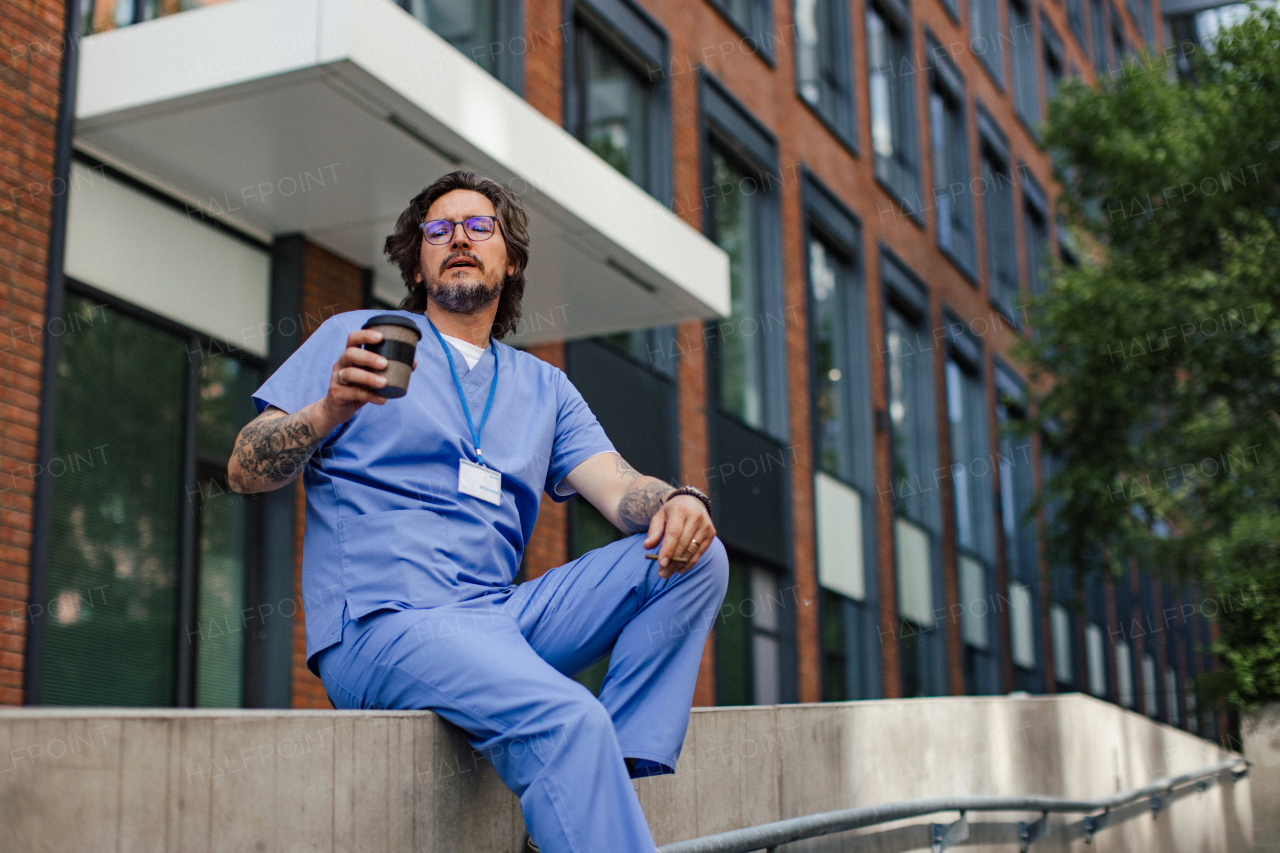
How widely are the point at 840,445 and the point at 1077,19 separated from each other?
18660mm

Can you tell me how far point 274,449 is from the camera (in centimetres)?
303

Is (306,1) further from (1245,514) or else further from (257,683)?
(1245,514)

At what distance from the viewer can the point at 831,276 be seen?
58.1 ft

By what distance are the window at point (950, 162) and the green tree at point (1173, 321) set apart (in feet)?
9.53

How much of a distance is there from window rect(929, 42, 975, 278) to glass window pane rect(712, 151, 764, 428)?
23.0ft

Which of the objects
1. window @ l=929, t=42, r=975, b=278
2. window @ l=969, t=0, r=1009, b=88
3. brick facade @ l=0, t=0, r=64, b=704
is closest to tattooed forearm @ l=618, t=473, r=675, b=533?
brick facade @ l=0, t=0, r=64, b=704

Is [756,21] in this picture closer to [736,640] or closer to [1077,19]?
[736,640]

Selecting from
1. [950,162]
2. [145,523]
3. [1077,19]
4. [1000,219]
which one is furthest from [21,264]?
[1077,19]

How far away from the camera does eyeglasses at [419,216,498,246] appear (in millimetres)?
3598

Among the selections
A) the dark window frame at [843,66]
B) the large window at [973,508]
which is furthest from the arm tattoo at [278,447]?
the large window at [973,508]

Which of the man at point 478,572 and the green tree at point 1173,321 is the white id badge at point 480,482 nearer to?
the man at point 478,572

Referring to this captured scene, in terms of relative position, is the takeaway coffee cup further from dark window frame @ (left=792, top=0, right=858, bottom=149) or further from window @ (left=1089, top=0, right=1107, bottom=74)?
window @ (left=1089, top=0, right=1107, bottom=74)

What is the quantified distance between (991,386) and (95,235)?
18392mm

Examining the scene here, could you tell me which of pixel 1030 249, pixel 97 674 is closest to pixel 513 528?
pixel 97 674
